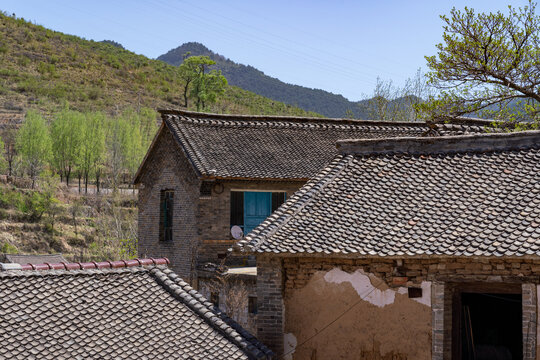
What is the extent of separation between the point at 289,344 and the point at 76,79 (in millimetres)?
50462

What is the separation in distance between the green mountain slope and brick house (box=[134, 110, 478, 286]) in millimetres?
29663

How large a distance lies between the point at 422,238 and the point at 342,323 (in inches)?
82.8

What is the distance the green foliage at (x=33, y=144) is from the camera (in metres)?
43.8

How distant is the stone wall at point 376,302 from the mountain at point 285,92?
73.6 metres

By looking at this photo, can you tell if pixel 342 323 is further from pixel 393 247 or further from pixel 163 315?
pixel 163 315

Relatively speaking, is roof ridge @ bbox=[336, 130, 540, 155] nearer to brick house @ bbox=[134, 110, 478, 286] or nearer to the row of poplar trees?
brick house @ bbox=[134, 110, 478, 286]

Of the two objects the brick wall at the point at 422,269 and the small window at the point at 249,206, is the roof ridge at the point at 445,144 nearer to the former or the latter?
the brick wall at the point at 422,269

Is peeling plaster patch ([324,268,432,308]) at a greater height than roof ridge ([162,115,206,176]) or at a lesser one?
lesser

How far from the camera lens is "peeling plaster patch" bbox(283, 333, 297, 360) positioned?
1227 cm

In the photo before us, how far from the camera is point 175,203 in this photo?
2238 centimetres

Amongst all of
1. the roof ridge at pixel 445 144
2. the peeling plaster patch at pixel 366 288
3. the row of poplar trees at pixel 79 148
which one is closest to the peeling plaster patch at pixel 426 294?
the peeling plaster patch at pixel 366 288

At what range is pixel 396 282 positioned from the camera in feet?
38.4

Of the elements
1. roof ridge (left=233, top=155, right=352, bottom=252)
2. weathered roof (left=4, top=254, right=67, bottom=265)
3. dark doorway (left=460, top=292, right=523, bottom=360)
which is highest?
roof ridge (left=233, top=155, right=352, bottom=252)

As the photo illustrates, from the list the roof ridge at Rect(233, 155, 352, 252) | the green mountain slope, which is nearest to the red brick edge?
the roof ridge at Rect(233, 155, 352, 252)
